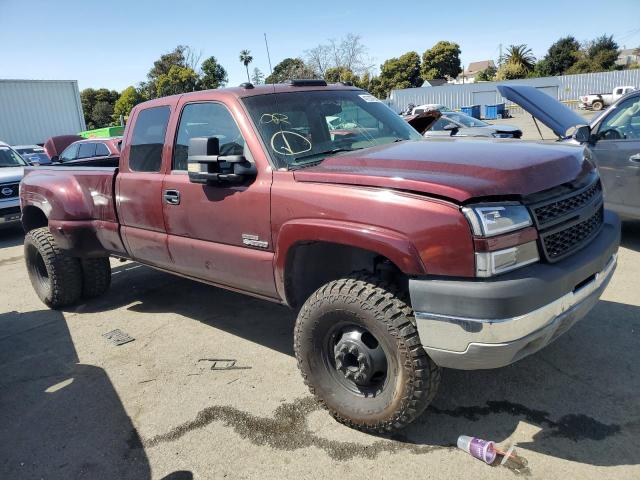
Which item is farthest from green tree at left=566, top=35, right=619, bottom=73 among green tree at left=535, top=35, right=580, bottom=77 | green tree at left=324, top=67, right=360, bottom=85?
green tree at left=324, top=67, right=360, bottom=85

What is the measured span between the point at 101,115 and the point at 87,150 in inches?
1810

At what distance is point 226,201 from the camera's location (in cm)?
343

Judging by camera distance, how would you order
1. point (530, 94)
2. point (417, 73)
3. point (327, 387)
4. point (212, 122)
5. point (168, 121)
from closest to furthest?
point (327, 387) → point (212, 122) → point (168, 121) → point (530, 94) → point (417, 73)

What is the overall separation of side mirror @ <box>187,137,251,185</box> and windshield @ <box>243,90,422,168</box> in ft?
0.76

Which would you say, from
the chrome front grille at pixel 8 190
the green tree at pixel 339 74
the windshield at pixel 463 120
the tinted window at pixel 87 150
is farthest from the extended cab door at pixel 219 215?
the green tree at pixel 339 74

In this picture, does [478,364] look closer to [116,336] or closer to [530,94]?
[116,336]

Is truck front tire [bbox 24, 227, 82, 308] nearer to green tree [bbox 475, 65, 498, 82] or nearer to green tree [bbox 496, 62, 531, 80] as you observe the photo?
green tree [bbox 496, 62, 531, 80]

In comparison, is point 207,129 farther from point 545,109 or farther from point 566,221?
point 545,109

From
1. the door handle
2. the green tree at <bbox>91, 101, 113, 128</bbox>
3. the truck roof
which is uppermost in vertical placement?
the green tree at <bbox>91, 101, 113, 128</bbox>

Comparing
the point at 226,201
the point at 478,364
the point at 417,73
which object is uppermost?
the point at 417,73

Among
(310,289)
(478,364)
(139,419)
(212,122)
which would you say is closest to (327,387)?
(310,289)

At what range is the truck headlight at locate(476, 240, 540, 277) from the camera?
2.32m

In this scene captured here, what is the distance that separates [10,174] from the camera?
10.1m

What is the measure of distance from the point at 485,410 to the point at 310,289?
129cm
